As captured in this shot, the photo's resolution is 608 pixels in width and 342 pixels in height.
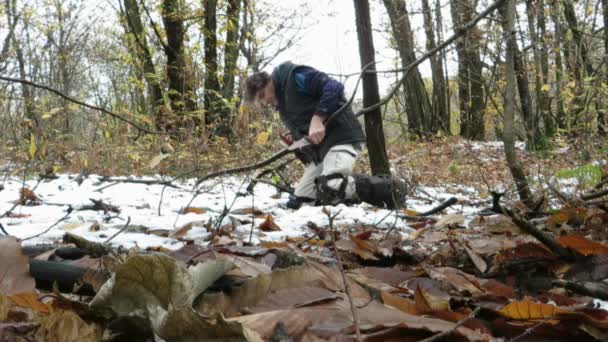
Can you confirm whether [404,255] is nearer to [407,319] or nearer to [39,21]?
[407,319]

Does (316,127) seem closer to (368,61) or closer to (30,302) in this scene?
(368,61)

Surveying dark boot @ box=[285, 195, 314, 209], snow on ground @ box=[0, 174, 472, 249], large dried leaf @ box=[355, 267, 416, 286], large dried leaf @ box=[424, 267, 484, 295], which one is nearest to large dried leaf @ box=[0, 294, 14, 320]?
large dried leaf @ box=[355, 267, 416, 286]

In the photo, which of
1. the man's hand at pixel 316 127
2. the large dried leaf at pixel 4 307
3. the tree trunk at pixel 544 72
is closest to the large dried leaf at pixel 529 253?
the large dried leaf at pixel 4 307

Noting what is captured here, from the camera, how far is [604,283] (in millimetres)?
1120

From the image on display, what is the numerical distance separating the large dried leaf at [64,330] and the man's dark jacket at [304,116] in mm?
4520

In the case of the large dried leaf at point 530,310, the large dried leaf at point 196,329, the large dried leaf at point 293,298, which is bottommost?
the large dried leaf at point 530,310

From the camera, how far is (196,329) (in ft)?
2.14

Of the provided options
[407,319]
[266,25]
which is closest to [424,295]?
[407,319]

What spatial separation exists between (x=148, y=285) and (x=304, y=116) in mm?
4625

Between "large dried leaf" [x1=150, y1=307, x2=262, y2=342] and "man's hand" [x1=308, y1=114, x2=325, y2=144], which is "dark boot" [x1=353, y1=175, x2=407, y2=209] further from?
"large dried leaf" [x1=150, y1=307, x2=262, y2=342]

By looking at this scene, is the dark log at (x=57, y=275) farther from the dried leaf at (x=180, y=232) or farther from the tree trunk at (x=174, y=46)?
the tree trunk at (x=174, y=46)

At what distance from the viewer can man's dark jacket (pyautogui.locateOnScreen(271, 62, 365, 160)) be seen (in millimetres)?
5211

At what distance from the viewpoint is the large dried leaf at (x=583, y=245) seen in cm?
120

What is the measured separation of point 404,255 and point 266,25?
13989 mm
